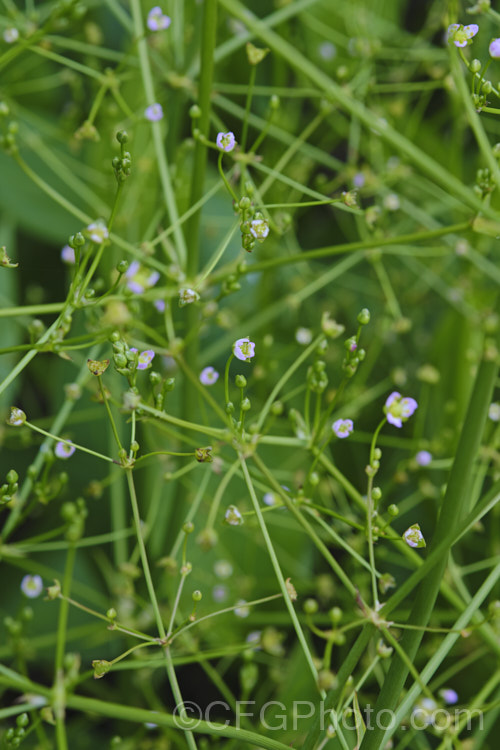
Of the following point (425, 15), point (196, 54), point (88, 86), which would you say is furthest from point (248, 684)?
point (425, 15)

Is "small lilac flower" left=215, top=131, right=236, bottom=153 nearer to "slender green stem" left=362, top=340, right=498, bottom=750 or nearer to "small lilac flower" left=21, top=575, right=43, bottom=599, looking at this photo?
"slender green stem" left=362, top=340, right=498, bottom=750

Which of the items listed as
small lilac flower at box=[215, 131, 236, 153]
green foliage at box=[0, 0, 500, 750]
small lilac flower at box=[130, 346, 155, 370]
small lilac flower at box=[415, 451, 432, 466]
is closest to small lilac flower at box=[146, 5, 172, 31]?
green foliage at box=[0, 0, 500, 750]

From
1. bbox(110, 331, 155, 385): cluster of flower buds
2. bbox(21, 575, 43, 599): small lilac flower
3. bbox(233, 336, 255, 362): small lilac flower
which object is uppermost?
bbox(233, 336, 255, 362): small lilac flower

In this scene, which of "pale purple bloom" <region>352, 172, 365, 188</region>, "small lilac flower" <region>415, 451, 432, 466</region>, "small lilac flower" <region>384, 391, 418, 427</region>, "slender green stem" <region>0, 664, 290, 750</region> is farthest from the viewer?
"pale purple bloom" <region>352, 172, 365, 188</region>

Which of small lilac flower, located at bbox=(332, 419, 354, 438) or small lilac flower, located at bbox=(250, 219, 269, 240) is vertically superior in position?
small lilac flower, located at bbox=(250, 219, 269, 240)

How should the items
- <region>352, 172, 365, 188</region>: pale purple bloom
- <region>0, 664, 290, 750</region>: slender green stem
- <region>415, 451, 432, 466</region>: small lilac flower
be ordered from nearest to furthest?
<region>0, 664, 290, 750</region>: slender green stem → <region>415, 451, 432, 466</region>: small lilac flower → <region>352, 172, 365, 188</region>: pale purple bloom

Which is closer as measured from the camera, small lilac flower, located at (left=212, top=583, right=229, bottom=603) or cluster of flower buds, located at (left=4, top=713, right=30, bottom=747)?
cluster of flower buds, located at (left=4, top=713, right=30, bottom=747)

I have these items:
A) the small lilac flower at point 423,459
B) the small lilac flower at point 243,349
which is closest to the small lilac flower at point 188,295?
the small lilac flower at point 243,349
